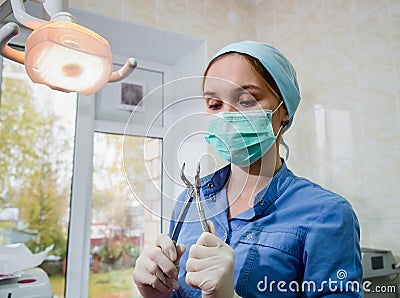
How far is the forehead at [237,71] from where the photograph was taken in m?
0.74

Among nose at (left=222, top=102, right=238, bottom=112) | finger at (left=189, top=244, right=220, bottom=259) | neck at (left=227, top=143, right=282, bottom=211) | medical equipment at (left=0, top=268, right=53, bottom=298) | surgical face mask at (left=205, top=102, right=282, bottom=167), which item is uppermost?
nose at (left=222, top=102, right=238, bottom=112)

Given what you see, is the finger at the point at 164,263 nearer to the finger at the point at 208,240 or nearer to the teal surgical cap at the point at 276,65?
the finger at the point at 208,240

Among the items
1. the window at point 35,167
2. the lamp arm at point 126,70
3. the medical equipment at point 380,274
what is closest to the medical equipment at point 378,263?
the medical equipment at point 380,274

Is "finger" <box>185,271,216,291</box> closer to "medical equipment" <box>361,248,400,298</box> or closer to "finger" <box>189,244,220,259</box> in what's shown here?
"finger" <box>189,244,220,259</box>

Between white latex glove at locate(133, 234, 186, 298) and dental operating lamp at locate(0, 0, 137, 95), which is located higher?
dental operating lamp at locate(0, 0, 137, 95)

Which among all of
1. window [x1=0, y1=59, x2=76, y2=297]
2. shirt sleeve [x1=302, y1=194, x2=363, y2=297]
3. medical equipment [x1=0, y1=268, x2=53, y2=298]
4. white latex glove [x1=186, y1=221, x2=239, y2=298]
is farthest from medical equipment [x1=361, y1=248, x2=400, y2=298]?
window [x1=0, y1=59, x2=76, y2=297]

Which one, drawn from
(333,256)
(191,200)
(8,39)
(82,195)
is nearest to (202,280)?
(191,200)

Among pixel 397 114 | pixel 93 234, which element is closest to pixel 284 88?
pixel 397 114

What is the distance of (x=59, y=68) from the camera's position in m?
0.76

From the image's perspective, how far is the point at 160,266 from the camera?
0.63m

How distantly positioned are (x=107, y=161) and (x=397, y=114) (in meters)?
1.29

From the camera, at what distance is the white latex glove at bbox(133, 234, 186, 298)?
62 centimetres

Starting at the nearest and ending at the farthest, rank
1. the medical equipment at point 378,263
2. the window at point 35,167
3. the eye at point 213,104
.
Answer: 1. the eye at point 213,104
2. the medical equipment at point 378,263
3. the window at point 35,167

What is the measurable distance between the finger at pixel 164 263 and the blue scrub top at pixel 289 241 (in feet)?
0.24
